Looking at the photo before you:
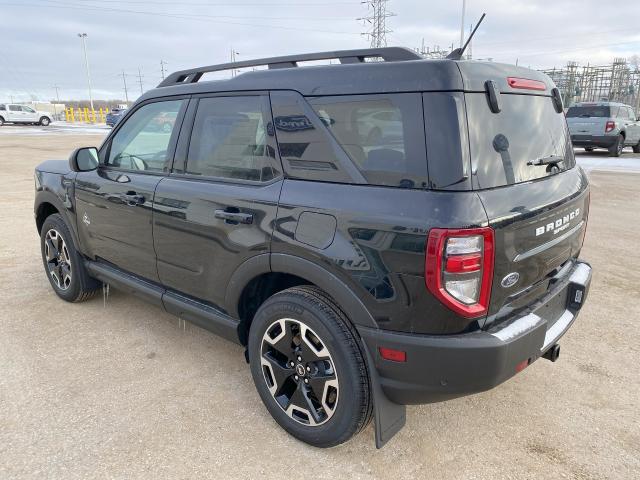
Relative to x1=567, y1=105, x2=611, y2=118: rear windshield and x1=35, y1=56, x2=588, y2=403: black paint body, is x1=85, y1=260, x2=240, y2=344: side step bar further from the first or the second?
x1=567, y1=105, x2=611, y2=118: rear windshield

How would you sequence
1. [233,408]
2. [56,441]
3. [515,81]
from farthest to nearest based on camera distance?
[233,408], [56,441], [515,81]

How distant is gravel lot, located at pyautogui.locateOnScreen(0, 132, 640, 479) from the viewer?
230cm

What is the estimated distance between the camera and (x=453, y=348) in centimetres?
194

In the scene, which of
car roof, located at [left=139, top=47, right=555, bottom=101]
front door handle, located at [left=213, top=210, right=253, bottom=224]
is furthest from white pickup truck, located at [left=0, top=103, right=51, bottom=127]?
front door handle, located at [left=213, top=210, right=253, bottom=224]

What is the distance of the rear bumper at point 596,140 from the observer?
15.0m

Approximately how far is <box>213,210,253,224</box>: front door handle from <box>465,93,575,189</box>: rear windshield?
1.14m

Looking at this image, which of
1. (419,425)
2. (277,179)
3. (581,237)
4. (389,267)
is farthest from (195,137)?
(581,237)

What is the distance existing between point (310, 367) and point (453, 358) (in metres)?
0.74

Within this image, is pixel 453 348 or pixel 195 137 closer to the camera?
pixel 453 348

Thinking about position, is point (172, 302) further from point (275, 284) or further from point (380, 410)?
point (380, 410)

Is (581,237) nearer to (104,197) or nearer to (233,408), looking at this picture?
(233,408)

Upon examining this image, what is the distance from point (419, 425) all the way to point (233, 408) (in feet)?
3.44

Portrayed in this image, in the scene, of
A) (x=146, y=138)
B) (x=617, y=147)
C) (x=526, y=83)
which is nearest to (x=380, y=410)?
(x=526, y=83)

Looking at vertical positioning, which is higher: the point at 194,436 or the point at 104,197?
the point at 104,197
